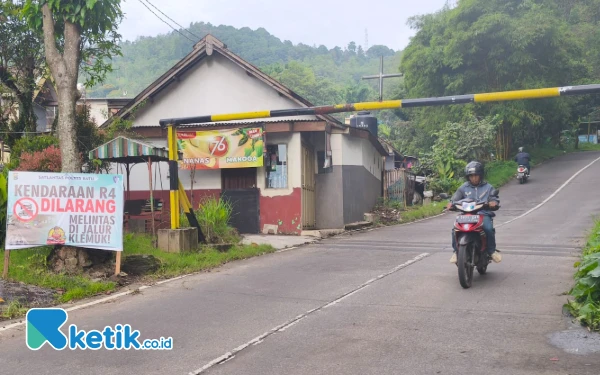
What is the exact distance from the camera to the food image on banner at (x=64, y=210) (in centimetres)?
980

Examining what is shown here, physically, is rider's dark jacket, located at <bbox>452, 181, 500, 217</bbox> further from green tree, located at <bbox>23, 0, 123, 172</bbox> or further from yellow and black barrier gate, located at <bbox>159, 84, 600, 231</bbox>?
green tree, located at <bbox>23, 0, 123, 172</bbox>

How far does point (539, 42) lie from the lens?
34.3 meters

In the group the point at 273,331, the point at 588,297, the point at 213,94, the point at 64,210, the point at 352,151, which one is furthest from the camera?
the point at 352,151

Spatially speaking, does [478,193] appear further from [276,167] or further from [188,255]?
[276,167]

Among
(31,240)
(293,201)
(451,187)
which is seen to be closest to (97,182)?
(31,240)

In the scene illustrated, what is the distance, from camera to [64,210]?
10.0m

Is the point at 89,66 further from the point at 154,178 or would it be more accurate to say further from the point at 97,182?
A: the point at 97,182

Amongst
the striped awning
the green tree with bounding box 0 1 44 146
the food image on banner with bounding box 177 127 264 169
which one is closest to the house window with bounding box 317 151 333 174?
the food image on banner with bounding box 177 127 264 169

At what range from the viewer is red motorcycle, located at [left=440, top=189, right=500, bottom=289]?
8617 mm

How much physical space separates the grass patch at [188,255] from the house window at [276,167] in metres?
4.30

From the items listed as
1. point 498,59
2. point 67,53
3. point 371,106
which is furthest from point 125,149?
point 498,59

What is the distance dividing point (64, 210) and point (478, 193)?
696 centimetres

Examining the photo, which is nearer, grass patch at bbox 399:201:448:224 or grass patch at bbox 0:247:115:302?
grass patch at bbox 0:247:115:302

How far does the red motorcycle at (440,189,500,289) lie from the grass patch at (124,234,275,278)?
5.09 meters
